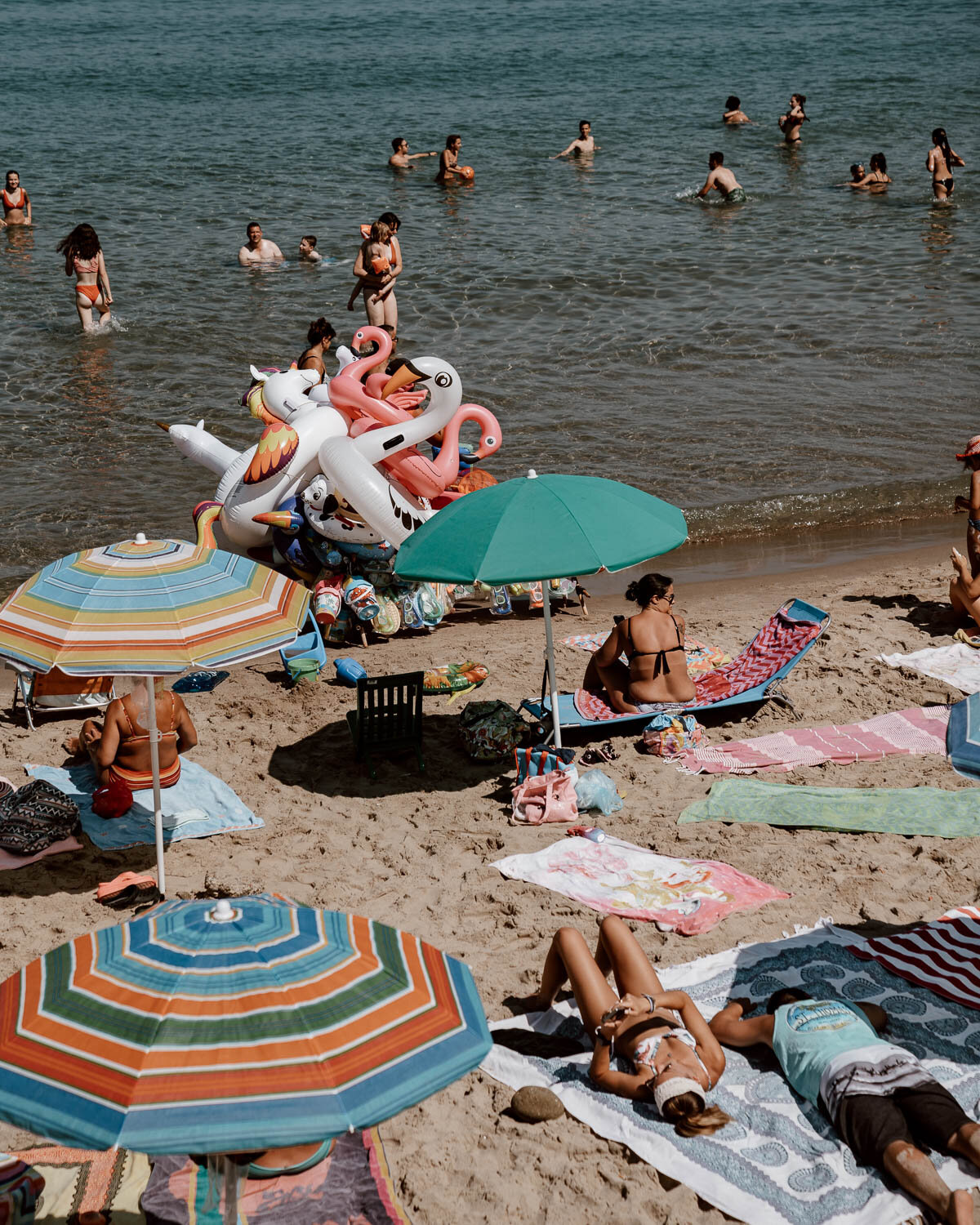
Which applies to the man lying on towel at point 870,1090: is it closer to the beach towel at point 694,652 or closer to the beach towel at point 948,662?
the beach towel at point 694,652

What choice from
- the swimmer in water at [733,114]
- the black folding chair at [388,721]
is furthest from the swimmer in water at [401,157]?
the black folding chair at [388,721]

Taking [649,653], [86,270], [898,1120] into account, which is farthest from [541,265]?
[898,1120]

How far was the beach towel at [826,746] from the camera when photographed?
708cm

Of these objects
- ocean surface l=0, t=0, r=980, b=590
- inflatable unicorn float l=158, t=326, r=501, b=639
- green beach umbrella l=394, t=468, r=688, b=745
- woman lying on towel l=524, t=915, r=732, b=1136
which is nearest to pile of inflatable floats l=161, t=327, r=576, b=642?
inflatable unicorn float l=158, t=326, r=501, b=639

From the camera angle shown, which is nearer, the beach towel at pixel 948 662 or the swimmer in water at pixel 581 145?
the beach towel at pixel 948 662

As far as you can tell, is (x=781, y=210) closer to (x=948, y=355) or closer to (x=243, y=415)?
(x=948, y=355)

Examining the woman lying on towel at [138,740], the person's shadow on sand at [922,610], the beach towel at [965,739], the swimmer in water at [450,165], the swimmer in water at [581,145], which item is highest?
the swimmer in water at [581,145]

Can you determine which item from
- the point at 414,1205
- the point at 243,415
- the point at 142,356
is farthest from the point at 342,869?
the point at 142,356

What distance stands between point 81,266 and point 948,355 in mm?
10720

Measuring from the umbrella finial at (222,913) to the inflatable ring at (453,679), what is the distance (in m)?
4.52

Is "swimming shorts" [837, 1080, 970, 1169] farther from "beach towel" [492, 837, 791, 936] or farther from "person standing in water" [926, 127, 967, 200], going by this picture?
"person standing in water" [926, 127, 967, 200]

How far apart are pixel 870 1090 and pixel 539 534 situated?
3105mm

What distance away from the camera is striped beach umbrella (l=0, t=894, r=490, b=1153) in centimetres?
297

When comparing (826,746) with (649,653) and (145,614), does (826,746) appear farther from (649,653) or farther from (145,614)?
(145,614)
